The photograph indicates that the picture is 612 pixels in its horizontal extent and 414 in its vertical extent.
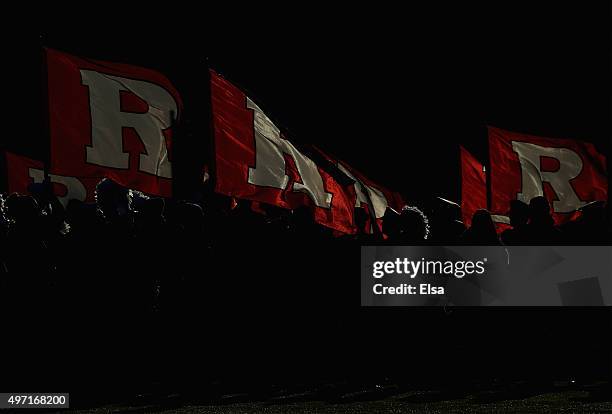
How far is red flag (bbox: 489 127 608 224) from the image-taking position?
10531mm

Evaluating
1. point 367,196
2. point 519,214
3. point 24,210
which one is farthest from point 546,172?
point 24,210

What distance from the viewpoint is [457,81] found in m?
18.8

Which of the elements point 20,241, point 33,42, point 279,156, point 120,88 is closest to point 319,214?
point 279,156

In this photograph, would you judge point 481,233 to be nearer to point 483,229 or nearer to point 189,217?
point 483,229

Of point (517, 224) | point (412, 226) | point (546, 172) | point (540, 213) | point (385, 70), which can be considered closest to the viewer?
point (412, 226)

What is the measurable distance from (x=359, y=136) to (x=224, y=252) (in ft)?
33.7

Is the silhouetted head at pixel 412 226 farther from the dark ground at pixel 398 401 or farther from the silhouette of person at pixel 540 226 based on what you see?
the dark ground at pixel 398 401

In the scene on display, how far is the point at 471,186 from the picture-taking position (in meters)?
11.4

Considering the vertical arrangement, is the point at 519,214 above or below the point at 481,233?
above

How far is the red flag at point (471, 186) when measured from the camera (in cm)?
1127

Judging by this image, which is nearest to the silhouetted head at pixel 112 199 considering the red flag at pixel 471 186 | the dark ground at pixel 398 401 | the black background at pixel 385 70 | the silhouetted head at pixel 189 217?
the silhouetted head at pixel 189 217

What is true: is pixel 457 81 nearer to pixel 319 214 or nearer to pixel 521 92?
pixel 521 92

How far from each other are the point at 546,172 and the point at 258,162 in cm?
331

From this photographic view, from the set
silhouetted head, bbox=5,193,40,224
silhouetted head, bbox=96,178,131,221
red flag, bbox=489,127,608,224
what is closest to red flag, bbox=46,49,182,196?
silhouetted head, bbox=96,178,131,221
